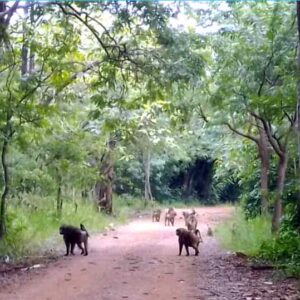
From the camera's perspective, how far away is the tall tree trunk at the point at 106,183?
2169 cm

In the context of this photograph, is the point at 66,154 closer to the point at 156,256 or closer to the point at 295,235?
the point at 156,256

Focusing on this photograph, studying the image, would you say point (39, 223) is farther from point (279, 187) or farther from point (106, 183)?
point (106, 183)

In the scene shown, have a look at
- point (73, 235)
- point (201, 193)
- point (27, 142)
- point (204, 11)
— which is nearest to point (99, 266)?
point (73, 235)

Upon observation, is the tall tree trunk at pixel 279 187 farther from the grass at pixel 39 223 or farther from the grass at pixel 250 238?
the grass at pixel 39 223

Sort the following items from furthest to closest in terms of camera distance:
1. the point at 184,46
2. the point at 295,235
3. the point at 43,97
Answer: the point at 43,97
the point at 295,235
the point at 184,46

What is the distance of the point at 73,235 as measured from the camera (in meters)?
11.3

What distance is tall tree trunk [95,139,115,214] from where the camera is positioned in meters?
21.7

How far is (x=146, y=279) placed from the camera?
331 inches

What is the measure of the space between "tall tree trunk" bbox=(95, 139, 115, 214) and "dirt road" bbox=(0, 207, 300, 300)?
945 cm

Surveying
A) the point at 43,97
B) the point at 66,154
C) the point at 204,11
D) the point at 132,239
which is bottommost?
the point at 132,239

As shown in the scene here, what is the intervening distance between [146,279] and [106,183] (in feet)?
→ 47.3

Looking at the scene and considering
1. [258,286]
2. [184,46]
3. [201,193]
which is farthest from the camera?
[201,193]

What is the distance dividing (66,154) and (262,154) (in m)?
5.19

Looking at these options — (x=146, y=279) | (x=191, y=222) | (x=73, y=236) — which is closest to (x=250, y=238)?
(x=73, y=236)
